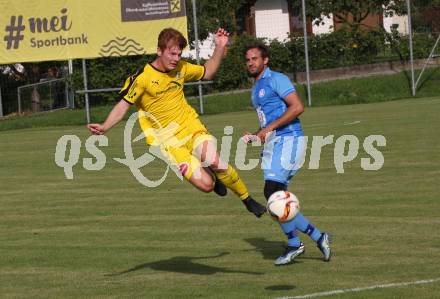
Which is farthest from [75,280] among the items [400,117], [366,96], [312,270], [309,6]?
[309,6]

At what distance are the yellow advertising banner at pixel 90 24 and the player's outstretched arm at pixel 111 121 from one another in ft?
70.6

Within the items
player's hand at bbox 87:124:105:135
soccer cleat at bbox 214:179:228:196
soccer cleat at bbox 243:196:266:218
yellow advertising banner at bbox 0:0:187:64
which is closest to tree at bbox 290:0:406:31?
yellow advertising banner at bbox 0:0:187:64

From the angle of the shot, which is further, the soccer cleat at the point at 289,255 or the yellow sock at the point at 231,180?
the yellow sock at the point at 231,180

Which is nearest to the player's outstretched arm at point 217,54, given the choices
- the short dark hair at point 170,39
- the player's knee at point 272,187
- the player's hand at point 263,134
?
the short dark hair at point 170,39

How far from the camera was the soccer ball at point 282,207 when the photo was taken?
931cm

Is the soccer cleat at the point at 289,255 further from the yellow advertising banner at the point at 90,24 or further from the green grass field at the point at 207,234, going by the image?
the yellow advertising banner at the point at 90,24

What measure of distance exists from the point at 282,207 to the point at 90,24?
75.7 feet

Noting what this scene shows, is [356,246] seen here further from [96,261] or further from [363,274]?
[96,261]

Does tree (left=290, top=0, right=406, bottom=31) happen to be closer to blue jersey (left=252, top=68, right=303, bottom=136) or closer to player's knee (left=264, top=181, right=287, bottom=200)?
blue jersey (left=252, top=68, right=303, bottom=136)

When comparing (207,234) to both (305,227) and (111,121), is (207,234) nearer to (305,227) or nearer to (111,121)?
(305,227)

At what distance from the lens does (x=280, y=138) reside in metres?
9.99

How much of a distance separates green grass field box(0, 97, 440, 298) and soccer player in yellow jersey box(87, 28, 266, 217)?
0.77m

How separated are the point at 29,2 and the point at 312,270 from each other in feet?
78.1

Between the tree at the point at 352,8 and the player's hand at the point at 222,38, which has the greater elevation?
the tree at the point at 352,8
